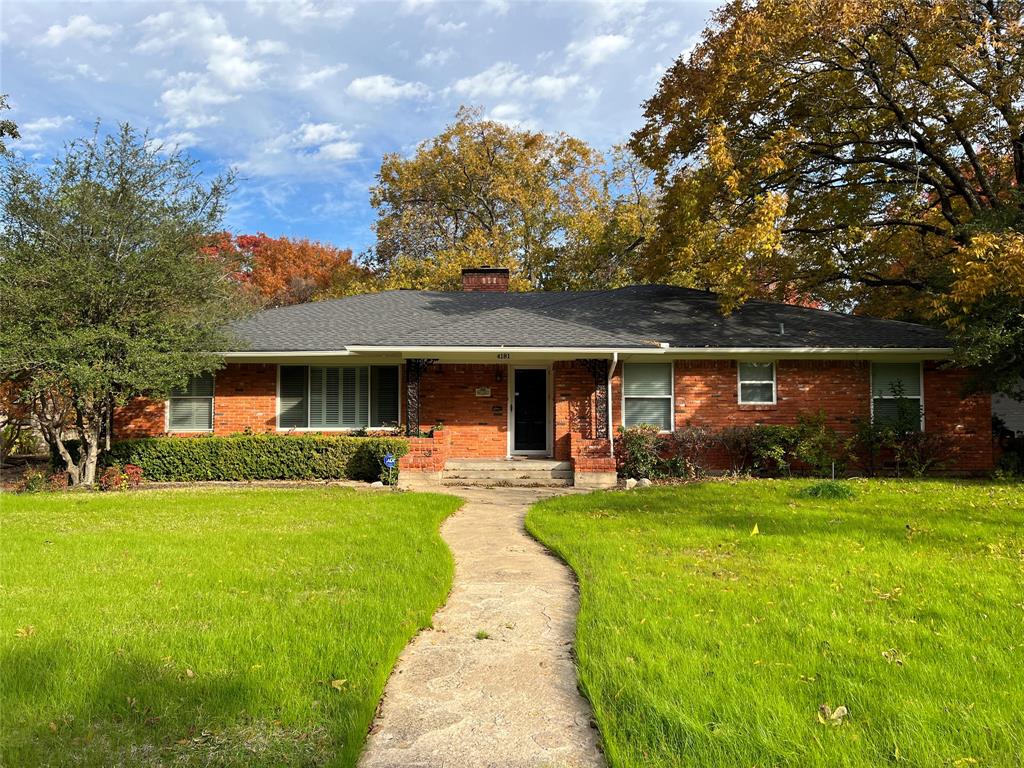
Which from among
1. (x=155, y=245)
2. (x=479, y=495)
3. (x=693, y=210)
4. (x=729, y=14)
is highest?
(x=729, y=14)

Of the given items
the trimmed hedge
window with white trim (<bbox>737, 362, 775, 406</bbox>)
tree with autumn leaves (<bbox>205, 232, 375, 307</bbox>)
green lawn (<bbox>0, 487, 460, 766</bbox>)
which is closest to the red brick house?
window with white trim (<bbox>737, 362, 775, 406</bbox>)

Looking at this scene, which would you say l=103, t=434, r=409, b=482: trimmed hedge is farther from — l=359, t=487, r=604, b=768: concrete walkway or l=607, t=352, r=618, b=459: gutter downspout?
l=359, t=487, r=604, b=768: concrete walkway

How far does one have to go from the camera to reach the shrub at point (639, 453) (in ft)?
41.3

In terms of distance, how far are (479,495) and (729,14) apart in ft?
38.4

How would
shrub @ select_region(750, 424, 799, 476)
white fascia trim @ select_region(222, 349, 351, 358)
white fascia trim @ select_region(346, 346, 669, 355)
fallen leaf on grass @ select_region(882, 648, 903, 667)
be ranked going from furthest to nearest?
1. white fascia trim @ select_region(222, 349, 351, 358)
2. shrub @ select_region(750, 424, 799, 476)
3. white fascia trim @ select_region(346, 346, 669, 355)
4. fallen leaf on grass @ select_region(882, 648, 903, 667)

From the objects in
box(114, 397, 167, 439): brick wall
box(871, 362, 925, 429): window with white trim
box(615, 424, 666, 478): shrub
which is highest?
box(871, 362, 925, 429): window with white trim

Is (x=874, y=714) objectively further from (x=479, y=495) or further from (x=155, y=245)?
(x=155, y=245)

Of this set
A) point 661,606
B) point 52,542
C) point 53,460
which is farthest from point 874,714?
point 53,460

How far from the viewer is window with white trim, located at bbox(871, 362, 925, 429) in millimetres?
13328

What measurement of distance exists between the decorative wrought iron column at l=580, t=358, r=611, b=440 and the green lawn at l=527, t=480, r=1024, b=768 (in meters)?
5.30

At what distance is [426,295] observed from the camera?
18.4 meters

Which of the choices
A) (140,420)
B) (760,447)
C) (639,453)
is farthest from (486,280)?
(140,420)

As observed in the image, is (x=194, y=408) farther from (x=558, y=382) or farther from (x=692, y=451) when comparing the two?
(x=692, y=451)

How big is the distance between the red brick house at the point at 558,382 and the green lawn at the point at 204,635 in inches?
239
